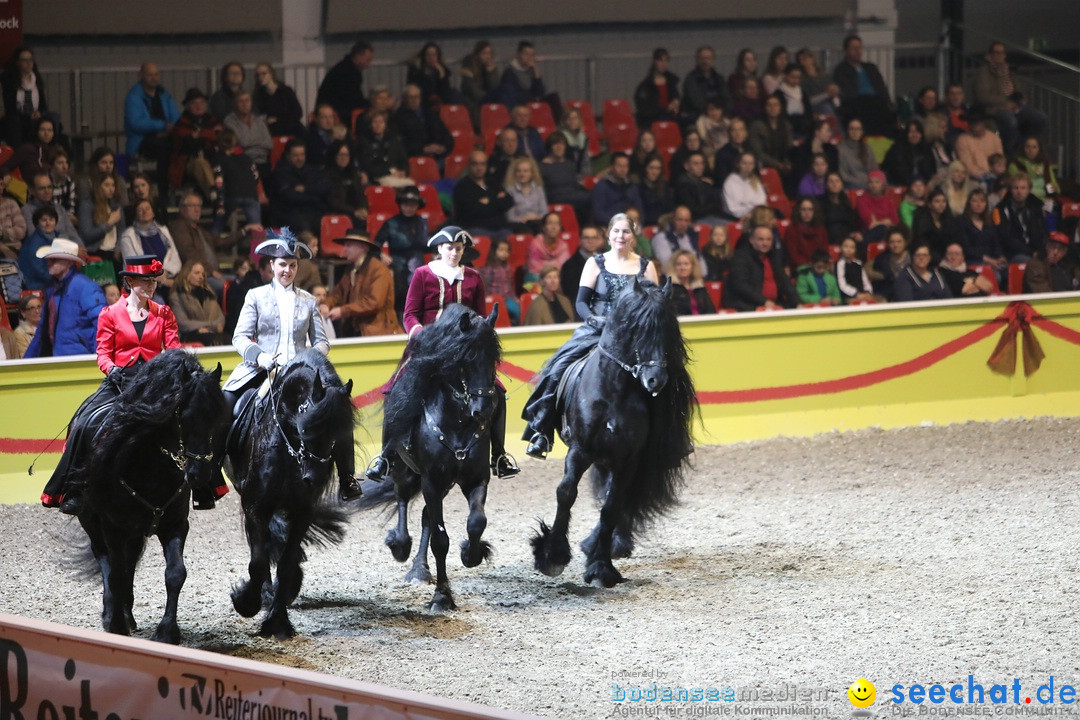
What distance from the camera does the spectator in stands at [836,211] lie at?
14.6 meters

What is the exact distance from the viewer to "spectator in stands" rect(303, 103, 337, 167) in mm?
13383

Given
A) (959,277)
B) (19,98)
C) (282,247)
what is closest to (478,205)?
(19,98)

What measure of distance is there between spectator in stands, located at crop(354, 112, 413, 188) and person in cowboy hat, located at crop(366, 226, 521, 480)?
19.4 feet

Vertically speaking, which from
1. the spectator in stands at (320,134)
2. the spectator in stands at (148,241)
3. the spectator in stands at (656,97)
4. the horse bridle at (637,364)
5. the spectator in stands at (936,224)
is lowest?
the horse bridle at (637,364)

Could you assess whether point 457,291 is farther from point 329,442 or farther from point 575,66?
point 575,66

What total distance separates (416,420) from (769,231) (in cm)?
694

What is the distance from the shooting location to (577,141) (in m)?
14.8

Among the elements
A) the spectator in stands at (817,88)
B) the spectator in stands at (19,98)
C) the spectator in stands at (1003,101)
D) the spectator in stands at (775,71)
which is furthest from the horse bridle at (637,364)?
the spectator in stands at (1003,101)

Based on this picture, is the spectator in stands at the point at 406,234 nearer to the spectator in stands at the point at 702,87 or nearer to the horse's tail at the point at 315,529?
→ the spectator in stands at the point at 702,87

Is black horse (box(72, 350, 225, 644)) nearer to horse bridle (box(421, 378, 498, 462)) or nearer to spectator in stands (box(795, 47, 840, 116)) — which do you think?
horse bridle (box(421, 378, 498, 462))

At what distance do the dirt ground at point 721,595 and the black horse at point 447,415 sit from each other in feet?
1.45

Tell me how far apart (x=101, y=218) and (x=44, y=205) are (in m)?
0.51

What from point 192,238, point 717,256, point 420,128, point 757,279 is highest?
point 420,128

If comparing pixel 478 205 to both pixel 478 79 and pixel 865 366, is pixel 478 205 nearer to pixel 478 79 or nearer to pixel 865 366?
pixel 478 79
